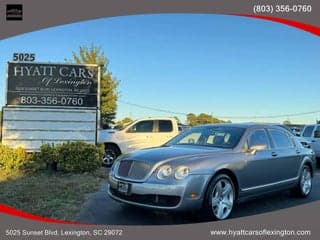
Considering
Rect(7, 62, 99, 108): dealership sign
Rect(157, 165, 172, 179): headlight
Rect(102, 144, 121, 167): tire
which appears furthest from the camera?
Rect(102, 144, 121, 167): tire

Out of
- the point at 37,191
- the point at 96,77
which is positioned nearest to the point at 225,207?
the point at 37,191

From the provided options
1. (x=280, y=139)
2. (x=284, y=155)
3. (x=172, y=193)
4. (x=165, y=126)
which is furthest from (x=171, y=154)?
(x=165, y=126)

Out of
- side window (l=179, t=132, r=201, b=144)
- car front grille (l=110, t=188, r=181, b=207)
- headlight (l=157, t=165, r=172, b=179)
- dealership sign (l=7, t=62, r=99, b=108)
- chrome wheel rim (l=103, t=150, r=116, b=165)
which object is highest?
dealership sign (l=7, t=62, r=99, b=108)

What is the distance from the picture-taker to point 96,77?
1377cm

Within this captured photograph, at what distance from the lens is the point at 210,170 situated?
644 cm

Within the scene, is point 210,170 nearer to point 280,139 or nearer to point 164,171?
point 164,171

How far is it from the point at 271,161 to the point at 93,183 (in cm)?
430

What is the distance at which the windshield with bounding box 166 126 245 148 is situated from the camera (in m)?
7.44

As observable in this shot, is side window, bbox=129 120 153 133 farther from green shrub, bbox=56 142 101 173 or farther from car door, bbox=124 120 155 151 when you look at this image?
green shrub, bbox=56 142 101 173

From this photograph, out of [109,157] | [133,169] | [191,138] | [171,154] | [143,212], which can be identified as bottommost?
[109,157]

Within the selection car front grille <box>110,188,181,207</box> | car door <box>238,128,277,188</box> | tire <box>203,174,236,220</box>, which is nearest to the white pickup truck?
car door <box>238,128,277,188</box>

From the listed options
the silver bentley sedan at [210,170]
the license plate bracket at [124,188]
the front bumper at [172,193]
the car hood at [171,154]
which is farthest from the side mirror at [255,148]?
the license plate bracket at [124,188]

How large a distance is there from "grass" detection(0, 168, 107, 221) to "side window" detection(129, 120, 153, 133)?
312 cm

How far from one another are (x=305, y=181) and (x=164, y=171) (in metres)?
3.86
